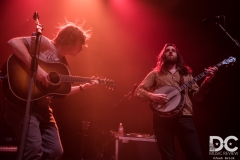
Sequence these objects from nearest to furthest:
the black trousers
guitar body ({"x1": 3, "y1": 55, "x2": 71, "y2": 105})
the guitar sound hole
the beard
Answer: guitar body ({"x1": 3, "y1": 55, "x2": 71, "y2": 105})
the guitar sound hole
the black trousers
the beard

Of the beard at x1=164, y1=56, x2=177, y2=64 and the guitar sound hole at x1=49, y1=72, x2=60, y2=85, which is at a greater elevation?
the beard at x1=164, y1=56, x2=177, y2=64

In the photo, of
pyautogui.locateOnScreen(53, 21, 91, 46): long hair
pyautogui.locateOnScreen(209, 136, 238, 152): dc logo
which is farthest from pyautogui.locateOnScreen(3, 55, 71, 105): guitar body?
pyautogui.locateOnScreen(209, 136, 238, 152): dc logo

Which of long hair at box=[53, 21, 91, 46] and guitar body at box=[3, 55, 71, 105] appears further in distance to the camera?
long hair at box=[53, 21, 91, 46]

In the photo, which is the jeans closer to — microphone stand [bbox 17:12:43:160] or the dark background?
microphone stand [bbox 17:12:43:160]

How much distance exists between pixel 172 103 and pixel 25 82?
2142mm

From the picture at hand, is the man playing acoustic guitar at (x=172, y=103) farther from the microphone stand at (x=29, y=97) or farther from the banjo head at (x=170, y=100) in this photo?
the microphone stand at (x=29, y=97)

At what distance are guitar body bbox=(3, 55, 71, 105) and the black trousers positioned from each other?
1.50m

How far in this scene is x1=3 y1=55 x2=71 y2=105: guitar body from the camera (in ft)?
8.66

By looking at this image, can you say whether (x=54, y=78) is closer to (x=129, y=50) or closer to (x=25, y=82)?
(x=25, y=82)

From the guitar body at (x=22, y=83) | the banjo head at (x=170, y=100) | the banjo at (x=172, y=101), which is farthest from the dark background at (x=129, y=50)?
the guitar body at (x=22, y=83)

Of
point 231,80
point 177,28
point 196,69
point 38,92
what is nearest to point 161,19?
point 177,28

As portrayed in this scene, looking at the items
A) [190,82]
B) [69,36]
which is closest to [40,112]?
[69,36]

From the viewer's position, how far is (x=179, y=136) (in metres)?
3.39

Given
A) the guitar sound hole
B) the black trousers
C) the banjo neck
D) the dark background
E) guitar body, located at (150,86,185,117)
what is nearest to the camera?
the guitar sound hole
